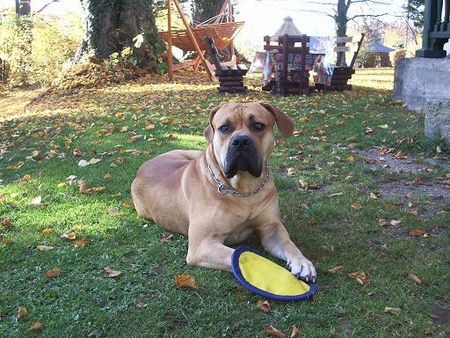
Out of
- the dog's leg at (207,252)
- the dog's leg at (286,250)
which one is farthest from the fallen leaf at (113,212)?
the dog's leg at (286,250)

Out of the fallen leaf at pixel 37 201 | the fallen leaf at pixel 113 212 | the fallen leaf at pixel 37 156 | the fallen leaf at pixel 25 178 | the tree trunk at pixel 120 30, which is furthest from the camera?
the tree trunk at pixel 120 30

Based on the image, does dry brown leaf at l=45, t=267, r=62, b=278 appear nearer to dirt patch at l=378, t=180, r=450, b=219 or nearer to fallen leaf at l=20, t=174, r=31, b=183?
fallen leaf at l=20, t=174, r=31, b=183

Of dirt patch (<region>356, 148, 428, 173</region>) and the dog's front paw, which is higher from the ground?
dirt patch (<region>356, 148, 428, 173</region>)

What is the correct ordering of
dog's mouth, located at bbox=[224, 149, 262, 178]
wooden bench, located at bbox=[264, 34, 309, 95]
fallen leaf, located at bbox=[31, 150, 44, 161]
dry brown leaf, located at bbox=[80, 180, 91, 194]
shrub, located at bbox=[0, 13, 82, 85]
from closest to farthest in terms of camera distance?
1. dog's mouth, located at bbox=[224, 149, 262, 178]
2. dry brown leaf, located at bbox=[80, 180, 91, 194]
3. fallen leaf, located at bbox=[31, 150, 44, 161]
4. wooden bench, located at bbox=[264, 34, 309, 95]
5. shrub, located at bbox=[0, 13, 82, 85]

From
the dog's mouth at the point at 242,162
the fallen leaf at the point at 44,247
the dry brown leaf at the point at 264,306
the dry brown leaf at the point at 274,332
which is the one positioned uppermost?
the dog's mouth at the point at 242,162

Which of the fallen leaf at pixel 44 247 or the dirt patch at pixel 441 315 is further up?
the dirt patch at pixel 441 315

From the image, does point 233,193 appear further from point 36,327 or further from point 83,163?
point 83,163

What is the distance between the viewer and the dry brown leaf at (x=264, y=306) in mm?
2945

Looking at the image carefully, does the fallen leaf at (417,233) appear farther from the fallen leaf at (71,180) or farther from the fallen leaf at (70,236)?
the fallen leaf at (71,180)

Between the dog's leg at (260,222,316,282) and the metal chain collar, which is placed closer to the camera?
the dog's leg at (260,222,316,282)

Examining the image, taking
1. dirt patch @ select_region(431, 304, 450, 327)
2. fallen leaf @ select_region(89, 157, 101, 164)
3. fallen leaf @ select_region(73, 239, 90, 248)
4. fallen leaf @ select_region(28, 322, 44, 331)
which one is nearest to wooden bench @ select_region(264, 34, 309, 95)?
fallen leaf @ select_region(89, 157, 101, 164)

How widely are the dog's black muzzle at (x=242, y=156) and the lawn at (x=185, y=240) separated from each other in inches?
27.9

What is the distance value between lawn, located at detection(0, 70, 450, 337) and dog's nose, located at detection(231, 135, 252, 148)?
0.84m

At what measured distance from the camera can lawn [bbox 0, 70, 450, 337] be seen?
9.48 feet
